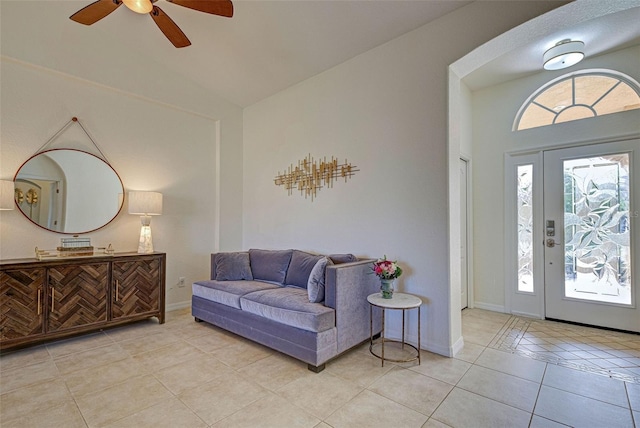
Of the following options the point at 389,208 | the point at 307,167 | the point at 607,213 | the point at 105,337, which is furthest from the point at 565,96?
the point at 105,337

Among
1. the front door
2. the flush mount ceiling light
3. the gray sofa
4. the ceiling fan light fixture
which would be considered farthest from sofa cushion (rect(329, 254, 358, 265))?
the flush mount ceiling light

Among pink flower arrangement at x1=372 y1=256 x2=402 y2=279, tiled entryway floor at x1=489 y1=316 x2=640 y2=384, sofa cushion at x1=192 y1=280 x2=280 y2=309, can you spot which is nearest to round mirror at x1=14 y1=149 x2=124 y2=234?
sofa cushion at x1=192 y1=280 x2=280 y2=309

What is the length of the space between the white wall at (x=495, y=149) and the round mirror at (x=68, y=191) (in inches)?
188

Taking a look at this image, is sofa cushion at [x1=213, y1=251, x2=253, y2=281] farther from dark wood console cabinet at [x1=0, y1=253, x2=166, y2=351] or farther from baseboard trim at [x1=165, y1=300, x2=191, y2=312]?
baseboard trim at [x1=165, y1=300, x2=191, y2=312]

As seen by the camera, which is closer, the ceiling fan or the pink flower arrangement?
the ceiling fan

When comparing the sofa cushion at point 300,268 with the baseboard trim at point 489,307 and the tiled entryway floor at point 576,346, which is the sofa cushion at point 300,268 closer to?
the tiled entryway floor at point 576,346

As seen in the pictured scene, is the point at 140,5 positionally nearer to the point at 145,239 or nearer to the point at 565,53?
the point at 145,239

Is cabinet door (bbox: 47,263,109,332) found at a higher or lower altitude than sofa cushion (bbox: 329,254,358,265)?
lower

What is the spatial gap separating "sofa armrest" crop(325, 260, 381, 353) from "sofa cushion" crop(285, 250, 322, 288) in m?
0.66

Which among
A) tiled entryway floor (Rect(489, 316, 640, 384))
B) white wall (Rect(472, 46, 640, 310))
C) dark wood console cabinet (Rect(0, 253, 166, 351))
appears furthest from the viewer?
white wall (Rect(472, 46, 640, 310))

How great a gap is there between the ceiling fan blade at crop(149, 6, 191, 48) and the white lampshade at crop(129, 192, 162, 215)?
5.82ft

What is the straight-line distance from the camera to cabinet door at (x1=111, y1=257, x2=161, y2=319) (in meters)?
3.32

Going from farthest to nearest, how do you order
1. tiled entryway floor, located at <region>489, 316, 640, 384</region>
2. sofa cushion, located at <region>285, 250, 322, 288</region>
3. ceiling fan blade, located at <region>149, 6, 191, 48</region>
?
sofa cushion, located at <region>285, 250, 322, 288</region> < tiled entryway floor, located at <region>489, 316, 640, 384</region> < ceiling fan blade, located at <region>149, 6, 191, 48</region>

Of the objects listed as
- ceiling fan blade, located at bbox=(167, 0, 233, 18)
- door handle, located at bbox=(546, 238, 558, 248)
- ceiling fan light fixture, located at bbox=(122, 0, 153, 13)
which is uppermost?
ceiling fan light fixture, located at bbox=(122, 0, 153, 13)
